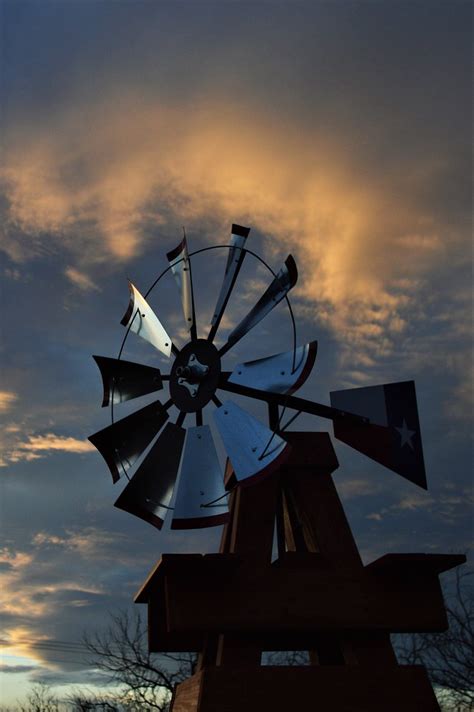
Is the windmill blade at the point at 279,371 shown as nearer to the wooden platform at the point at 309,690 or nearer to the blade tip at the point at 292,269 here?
the blade tip at the point at 292,269

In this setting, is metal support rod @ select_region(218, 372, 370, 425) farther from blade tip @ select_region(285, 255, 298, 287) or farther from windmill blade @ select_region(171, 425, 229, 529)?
blade tip @ select_region(285, 255, 298, 287)

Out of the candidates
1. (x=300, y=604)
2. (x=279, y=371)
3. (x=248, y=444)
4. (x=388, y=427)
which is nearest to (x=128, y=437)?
(x=248, y=444)

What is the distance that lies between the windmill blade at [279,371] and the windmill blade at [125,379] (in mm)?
776

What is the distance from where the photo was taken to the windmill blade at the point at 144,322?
729 centimetres

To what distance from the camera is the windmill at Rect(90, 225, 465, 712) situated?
607 centimetres

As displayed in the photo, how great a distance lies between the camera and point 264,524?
263 inches

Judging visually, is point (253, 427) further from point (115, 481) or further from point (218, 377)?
point (115, 481)

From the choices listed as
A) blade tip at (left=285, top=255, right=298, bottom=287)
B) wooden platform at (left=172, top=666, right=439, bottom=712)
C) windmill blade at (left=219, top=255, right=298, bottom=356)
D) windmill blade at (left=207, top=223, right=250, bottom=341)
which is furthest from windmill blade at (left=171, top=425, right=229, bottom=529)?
blade tip at (left=285, top=255, right=298, bottom=287)

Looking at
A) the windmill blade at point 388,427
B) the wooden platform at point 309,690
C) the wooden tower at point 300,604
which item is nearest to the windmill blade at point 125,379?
the wooden tower at point 300,604

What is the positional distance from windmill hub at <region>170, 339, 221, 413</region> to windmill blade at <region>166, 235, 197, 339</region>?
0.55 feet

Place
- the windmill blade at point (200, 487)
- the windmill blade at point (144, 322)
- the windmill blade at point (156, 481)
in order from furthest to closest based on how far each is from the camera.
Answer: the windmill blade at point (144, 322)
the windmill blade at point (156, 481)
the windmill blade at point (200, 487)

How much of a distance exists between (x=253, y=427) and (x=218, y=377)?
743 mm

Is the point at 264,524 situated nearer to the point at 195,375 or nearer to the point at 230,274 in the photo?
the point at 195,375

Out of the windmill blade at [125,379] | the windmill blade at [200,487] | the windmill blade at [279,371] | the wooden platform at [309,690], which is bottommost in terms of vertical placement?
the wooden platform at [309,690]
